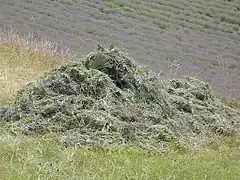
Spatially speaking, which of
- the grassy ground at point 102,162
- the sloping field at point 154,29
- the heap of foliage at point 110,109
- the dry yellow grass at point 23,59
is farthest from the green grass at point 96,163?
the sloping field at point 154,29

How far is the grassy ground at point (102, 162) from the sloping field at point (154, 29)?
5202mm

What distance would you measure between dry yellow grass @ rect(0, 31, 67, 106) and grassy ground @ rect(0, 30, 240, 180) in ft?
9.03

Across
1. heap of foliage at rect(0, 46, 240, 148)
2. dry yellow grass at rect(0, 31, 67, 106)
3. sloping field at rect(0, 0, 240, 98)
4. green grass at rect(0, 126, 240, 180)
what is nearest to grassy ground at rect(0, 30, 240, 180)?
Result: green grass at rect(0, 126, 240, 180)

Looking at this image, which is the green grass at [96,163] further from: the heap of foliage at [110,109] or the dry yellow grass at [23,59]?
the dry yellow grass at [23,59]

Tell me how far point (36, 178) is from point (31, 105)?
2327mm

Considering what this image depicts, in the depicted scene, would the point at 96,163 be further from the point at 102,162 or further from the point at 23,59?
the point at 23,59

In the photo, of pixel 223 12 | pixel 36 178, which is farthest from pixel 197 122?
pixel 223 12

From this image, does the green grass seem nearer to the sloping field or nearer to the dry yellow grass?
the dry yellow grass

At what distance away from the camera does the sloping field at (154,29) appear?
12678 mm

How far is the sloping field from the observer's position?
12678mm

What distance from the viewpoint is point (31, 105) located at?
6.82m

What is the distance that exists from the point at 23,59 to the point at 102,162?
537cm

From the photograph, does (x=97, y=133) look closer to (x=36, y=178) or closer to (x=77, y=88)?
(x=77, y=88)

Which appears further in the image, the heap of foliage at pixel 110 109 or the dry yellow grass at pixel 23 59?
the dry yellow grass at pixel 23 59
